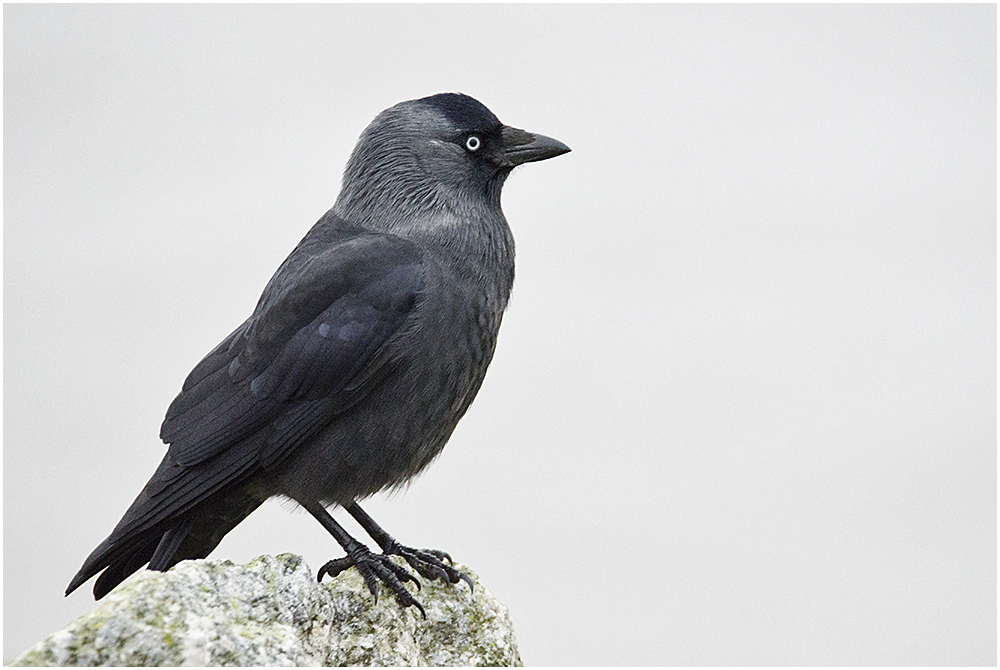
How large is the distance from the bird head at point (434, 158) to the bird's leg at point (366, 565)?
1079 millimetres

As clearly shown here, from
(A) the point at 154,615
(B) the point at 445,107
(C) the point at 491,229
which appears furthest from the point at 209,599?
(B) the point at 445,107

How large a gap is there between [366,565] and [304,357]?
2.31ft

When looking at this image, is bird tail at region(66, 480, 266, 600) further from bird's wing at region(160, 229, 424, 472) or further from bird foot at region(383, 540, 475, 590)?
bird foot at region(383, 540, 475, 590)

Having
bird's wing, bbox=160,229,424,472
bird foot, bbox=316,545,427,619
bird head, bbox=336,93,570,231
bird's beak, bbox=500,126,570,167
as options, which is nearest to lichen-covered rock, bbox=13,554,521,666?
bird foot, bbox=316,545,427,619

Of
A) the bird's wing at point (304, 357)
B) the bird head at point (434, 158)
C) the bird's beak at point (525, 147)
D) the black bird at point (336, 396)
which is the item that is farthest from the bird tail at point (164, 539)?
the bird's beak at point (525, 147)

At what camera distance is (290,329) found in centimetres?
365

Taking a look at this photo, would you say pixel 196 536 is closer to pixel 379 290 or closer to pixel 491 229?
pixel 379 290

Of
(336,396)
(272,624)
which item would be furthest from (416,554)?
(272,624)

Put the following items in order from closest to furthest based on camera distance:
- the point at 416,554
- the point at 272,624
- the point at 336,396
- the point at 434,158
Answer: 1. the point at 272,624
2. the point at 336,396
3. the point at 416,554
4. the point at 434,158

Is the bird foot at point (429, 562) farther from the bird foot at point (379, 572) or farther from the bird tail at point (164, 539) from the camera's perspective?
the bird tail at point (164, 539)

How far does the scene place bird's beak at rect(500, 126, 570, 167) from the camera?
4014 mm

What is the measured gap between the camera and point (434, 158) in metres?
3.95

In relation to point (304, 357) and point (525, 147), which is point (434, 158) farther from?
point (304, 357)

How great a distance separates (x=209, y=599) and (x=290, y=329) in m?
1.20
